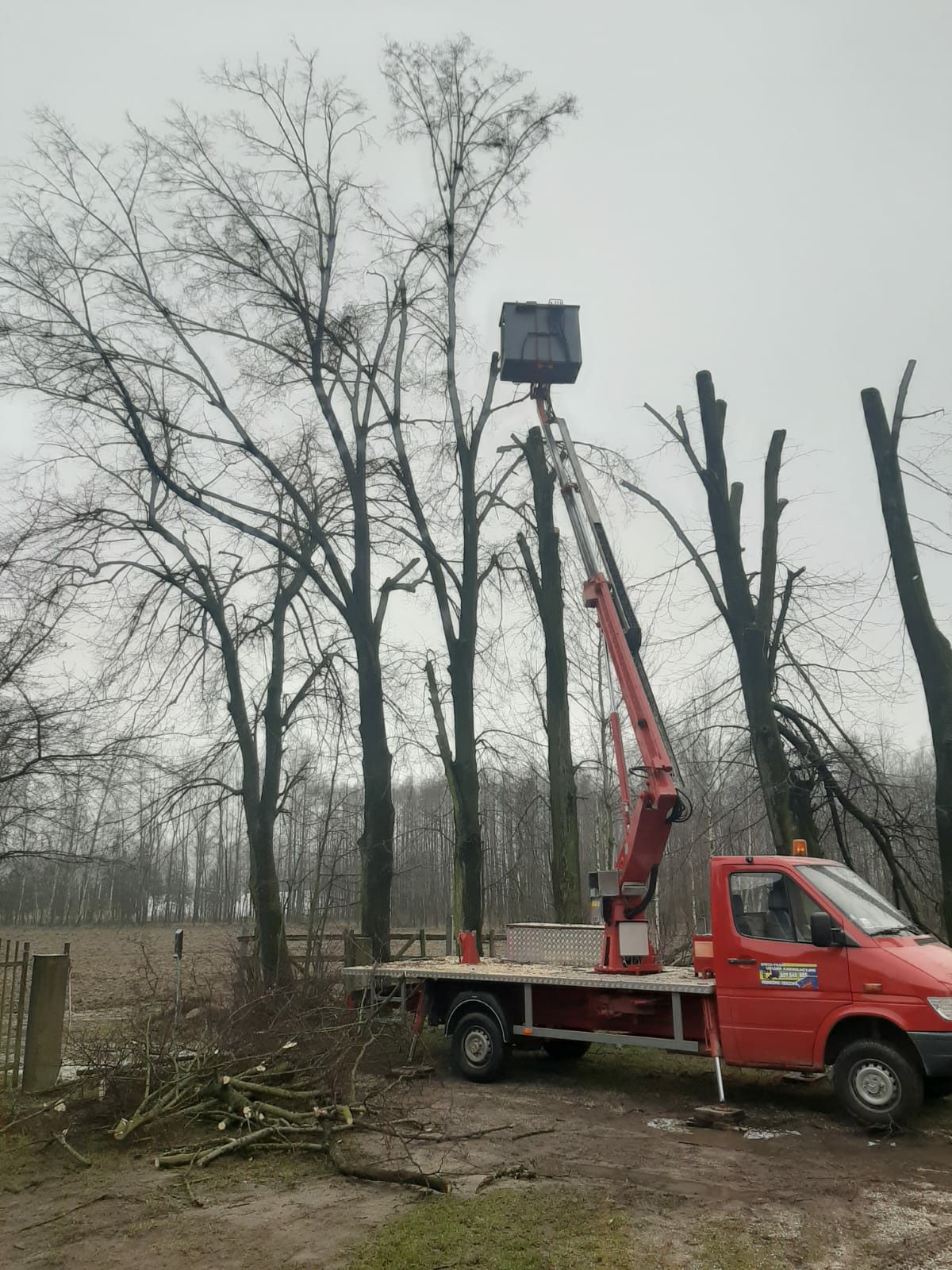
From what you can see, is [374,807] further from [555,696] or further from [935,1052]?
[935,1052]

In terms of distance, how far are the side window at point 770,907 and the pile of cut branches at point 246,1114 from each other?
3713 millimetres

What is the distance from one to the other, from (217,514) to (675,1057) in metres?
10.9

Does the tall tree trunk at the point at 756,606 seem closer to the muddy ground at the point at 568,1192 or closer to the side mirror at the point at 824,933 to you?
the side mirror at the point at 824,933

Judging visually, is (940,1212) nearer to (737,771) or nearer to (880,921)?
(880,921)

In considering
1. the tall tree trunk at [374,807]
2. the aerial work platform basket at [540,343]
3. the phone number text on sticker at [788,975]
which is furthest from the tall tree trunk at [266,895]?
the aerial work platform basket at [540,343]

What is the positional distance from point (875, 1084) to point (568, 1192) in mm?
3045

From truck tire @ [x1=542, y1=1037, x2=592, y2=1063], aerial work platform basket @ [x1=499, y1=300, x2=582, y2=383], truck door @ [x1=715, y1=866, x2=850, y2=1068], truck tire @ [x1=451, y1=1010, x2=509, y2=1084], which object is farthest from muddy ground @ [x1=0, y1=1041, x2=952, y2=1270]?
aerial work platform basket @ [x1=499, y1=300, x2=582, y2=383]

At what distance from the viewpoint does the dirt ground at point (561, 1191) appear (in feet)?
16.4

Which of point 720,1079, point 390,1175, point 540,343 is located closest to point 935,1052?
point 720,1079

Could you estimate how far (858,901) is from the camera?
8.43 metres

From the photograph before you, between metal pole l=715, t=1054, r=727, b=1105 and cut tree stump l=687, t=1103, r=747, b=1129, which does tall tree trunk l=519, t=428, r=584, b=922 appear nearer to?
metal pole l=715, t=1054, r=727, b=1105

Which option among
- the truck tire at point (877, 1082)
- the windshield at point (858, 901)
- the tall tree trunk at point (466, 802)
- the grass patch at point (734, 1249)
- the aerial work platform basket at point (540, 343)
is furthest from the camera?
the tall tree trunk at point (466, 802)

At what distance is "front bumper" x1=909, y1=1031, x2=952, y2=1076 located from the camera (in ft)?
23.3

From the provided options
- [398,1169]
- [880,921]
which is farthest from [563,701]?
[398,1169]
